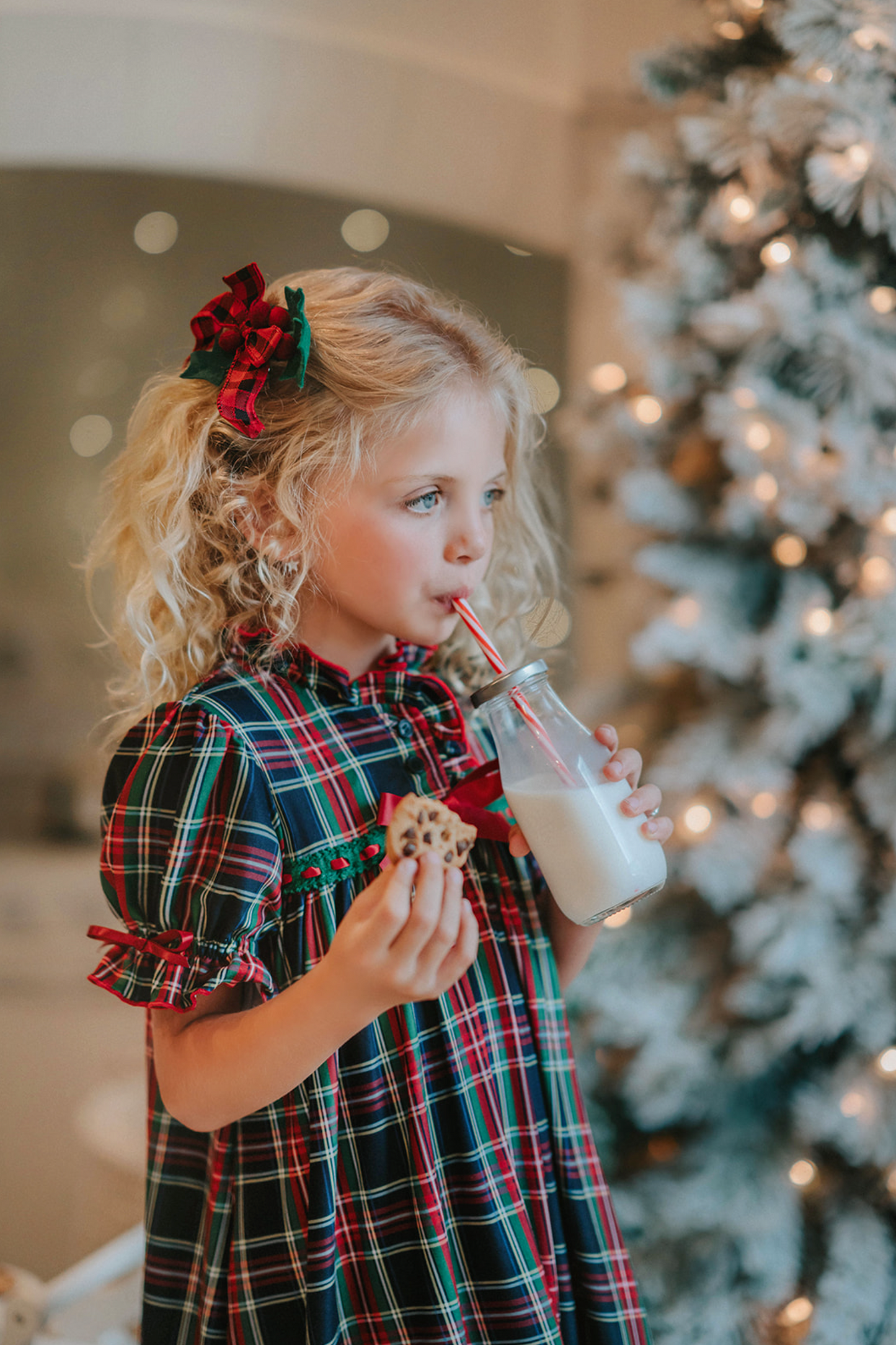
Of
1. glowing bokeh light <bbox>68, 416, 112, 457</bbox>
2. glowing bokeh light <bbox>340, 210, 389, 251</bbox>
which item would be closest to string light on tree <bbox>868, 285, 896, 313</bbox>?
glowing bokeh light <bbox>340, 210, 389, 251</bbox>

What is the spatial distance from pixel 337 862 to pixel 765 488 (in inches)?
32.9

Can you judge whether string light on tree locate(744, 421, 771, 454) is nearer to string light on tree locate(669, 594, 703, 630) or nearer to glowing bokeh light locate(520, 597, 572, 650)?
string light on tree locate(669, 594, 703, 630)

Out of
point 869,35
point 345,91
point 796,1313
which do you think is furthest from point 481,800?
Result: point 345,91

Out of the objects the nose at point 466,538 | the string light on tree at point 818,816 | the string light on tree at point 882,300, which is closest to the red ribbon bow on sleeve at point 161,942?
the nose at point 466,538

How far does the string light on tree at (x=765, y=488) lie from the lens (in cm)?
124

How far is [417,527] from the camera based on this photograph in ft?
2.28

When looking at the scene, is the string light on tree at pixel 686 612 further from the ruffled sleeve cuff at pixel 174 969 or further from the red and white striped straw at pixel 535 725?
the ruffled sleeve cuff at pixel 174 969

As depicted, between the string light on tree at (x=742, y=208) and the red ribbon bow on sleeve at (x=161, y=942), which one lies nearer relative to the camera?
the red ribbon bow on sleeve at (x=161, y=942)

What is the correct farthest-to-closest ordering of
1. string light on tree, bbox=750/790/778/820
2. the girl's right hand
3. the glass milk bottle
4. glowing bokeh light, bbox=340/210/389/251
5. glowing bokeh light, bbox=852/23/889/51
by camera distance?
glowing bokeh light, bbox=340/210/389/251 → string light on tree, bbox=750/790/778/820 → glowing bokeh light, bbox=852/23/889/51 → the glass milk bottle → the girl's right hand

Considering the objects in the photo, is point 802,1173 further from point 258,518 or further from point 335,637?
point 258,518

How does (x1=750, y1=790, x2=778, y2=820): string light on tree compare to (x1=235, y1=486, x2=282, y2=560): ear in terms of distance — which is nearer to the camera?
(x1=235, y1=486, x2=282, y2=560): ear

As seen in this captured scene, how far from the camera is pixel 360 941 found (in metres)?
0.55

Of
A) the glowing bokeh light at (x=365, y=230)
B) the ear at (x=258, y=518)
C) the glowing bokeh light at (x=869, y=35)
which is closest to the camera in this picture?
the ear at (x=258, y=518)

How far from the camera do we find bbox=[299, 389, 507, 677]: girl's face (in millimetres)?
693
